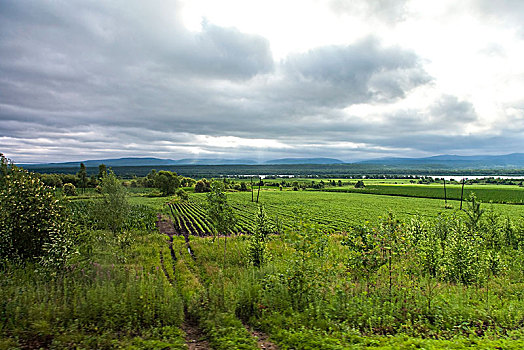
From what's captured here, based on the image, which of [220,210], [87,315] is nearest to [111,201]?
[220,210]

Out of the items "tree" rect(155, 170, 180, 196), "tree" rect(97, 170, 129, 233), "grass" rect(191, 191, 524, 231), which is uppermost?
"tree" rect(97, 170, 129, 233)

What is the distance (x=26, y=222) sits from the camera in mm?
12742

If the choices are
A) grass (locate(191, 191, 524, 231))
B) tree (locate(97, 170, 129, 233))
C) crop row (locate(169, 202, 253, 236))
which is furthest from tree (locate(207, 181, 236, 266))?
crop row (locate(169, 202, 253, 236))

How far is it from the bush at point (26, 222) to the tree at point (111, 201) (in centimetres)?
1186

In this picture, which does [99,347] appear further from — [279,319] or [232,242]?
[232,242]

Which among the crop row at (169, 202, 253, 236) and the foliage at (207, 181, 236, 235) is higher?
the foliage at (207, 181, 236, 235)

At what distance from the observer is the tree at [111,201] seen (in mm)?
25094

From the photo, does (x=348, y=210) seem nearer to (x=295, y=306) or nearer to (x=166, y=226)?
(x=166, y=226)

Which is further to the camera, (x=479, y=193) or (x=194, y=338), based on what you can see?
(x=479, y=193)

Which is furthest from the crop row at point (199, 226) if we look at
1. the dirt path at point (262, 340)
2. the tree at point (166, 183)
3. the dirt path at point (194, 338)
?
the tree at point (166, 183)

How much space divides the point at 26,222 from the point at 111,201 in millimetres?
A: 12798

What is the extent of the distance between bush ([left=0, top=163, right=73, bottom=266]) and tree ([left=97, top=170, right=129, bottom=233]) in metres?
11.9

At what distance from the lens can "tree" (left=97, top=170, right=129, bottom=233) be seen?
25.1 meters

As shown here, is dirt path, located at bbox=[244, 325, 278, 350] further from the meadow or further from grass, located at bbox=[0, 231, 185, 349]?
grass, located at bbox=[0, 231, 185, 349]
